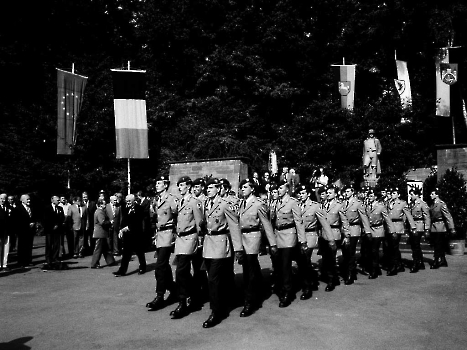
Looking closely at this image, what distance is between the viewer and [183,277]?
23.0 feet

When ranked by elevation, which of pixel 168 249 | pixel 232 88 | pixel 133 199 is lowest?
pixel 168 249

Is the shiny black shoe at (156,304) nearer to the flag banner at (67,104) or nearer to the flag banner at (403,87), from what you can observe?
the flag banner at (67,104)

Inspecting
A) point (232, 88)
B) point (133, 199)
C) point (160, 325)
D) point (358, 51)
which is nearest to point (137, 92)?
point (133, 199)

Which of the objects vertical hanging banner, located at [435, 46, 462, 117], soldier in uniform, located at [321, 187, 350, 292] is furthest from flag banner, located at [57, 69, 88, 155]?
vertical hanging banner, located at [435, 46, 462, 117]

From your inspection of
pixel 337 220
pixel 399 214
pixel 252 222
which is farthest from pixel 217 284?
pixel 399 214

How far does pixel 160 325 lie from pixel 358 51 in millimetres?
25855

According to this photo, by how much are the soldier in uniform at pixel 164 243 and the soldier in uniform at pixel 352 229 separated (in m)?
3.62

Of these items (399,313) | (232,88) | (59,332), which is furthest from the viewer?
(232,88)

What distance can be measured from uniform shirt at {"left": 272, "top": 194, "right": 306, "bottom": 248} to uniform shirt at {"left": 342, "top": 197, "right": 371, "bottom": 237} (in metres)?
2.25

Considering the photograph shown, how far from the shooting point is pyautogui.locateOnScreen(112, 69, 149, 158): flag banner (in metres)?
15.7

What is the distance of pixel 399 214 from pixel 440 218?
4.17ft

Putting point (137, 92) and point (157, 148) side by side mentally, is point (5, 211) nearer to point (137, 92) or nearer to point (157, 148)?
point (137, 92)

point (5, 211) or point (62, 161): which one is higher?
point (62, 161)

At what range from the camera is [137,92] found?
15953 millimetres
